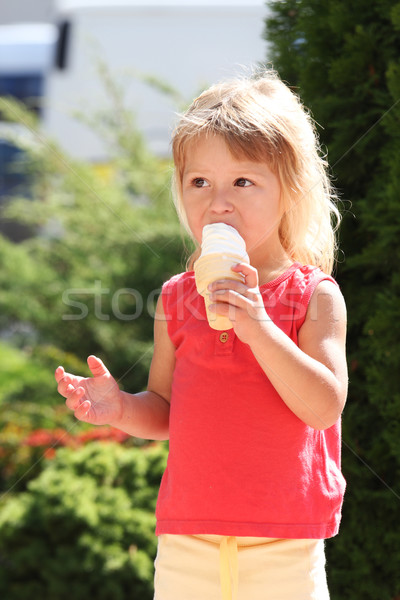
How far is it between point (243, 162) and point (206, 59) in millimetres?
10004

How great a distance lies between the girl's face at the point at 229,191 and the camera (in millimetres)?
1743

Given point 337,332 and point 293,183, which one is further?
point 293,183

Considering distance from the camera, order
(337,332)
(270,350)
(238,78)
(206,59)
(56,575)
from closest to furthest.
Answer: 1. (270,350)
2. (337,332)
3. (238,78)
4. (56,575)
5. (206,59)

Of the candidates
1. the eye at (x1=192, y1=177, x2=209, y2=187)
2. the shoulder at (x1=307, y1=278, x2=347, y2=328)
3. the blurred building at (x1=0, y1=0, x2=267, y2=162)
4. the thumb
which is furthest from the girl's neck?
the blurred building at (x1=0, y1=0, x2=267, y2=162)

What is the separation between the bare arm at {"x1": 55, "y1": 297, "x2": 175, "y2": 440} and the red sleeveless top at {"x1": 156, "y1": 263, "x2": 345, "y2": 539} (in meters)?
0.13

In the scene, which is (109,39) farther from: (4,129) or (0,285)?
Answer: (0,285)

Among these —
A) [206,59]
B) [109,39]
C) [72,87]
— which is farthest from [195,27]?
[72,87]

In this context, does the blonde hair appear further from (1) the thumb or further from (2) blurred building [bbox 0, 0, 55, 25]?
(2) blurred building [bbox 0, 0, 55, 25]

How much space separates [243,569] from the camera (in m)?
1.67

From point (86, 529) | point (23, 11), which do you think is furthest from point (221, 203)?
point (23, 11)

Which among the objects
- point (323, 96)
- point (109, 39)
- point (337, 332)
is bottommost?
point (109, 39)

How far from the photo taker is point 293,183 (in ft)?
6.00

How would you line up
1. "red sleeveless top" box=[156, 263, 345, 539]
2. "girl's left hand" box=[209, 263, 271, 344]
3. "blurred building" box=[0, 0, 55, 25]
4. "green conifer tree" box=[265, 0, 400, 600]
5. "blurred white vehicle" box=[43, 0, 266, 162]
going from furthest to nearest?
1. "blurred building" box=[0, 0, 55, 25]
2. "blurred white vehicle" box=[43, 0, 266, 162]
3. "green conifer tree" box=[265, 0, 400, 600]
4. "red sleeveless top" box=[156, 263, 345, 539]
5. "girl's left hand" box=[209, 263, 271, 344]

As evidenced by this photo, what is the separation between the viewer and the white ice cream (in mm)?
1611
